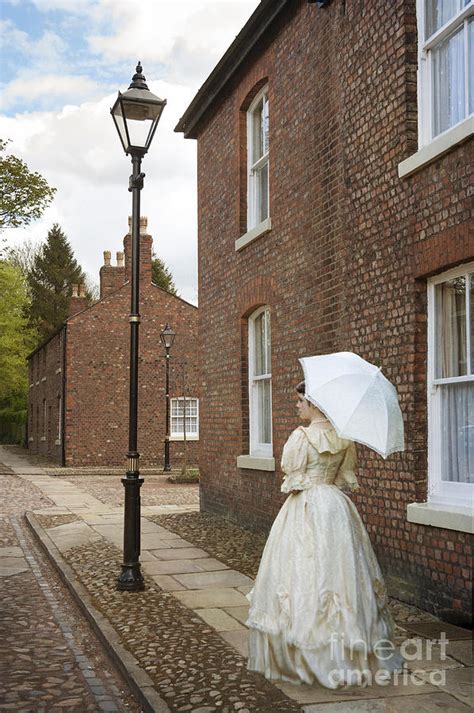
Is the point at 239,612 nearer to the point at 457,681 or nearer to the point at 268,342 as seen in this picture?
the point at 457,681

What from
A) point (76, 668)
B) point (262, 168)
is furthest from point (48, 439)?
point (76, 668)

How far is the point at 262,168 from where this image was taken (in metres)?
12.0

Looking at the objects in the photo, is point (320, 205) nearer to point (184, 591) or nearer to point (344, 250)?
point (344, 250)

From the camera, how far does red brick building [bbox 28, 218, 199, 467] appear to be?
29.5 m

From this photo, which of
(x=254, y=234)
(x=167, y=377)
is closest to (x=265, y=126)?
(x=254, y=234)

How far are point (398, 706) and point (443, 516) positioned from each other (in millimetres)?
2345

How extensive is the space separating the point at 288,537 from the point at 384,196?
404 cm

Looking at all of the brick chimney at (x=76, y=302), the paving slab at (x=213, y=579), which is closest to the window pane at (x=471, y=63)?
the paving slab at (x=213, y=579)

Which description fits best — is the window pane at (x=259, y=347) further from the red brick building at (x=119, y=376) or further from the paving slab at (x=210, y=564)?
the red brick building at (x=119, y=376)

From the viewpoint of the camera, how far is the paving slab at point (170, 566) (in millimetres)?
8844

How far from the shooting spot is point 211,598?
24.5 feet

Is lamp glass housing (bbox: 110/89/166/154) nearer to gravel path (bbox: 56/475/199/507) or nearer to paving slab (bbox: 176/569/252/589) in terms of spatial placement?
paving slab (bbox: 176/569/252/589)

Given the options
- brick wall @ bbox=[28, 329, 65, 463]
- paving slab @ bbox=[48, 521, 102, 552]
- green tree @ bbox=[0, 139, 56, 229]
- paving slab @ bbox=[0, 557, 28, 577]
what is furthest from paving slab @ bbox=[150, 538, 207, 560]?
brick wall @ bbox=[28, 329, 65, 463]

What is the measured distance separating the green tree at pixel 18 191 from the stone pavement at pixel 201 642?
14.3 m
